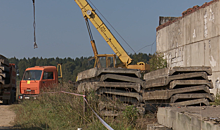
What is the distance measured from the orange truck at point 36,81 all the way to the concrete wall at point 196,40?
7.63 meters

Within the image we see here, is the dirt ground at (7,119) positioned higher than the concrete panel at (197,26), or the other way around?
the concrete panel at (197,26)

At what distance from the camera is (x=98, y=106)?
9.14 meters

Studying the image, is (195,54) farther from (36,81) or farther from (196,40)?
(36,81)

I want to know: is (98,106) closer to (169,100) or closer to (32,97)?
(169,100)

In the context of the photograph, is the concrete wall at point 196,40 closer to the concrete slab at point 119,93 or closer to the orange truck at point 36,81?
the concrete slab at point 119,93

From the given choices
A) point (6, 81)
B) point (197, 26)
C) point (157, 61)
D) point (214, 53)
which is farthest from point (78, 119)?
point (6, 81)

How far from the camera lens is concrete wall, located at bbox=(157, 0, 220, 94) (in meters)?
14.3

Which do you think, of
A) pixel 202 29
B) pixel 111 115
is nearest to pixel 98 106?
pixel 111 115

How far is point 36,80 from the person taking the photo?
19.5 m

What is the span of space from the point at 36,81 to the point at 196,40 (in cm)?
997

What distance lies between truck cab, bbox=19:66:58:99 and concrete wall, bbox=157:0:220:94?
7.63 metres

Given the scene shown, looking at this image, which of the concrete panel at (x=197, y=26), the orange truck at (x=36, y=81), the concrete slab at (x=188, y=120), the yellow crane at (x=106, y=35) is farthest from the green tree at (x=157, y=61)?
the concrete slab at (x=188, y=120)

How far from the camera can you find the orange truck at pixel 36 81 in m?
19.4

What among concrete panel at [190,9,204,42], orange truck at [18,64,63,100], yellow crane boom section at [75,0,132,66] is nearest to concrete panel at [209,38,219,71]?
concrete panel at [190,9,204,42]
